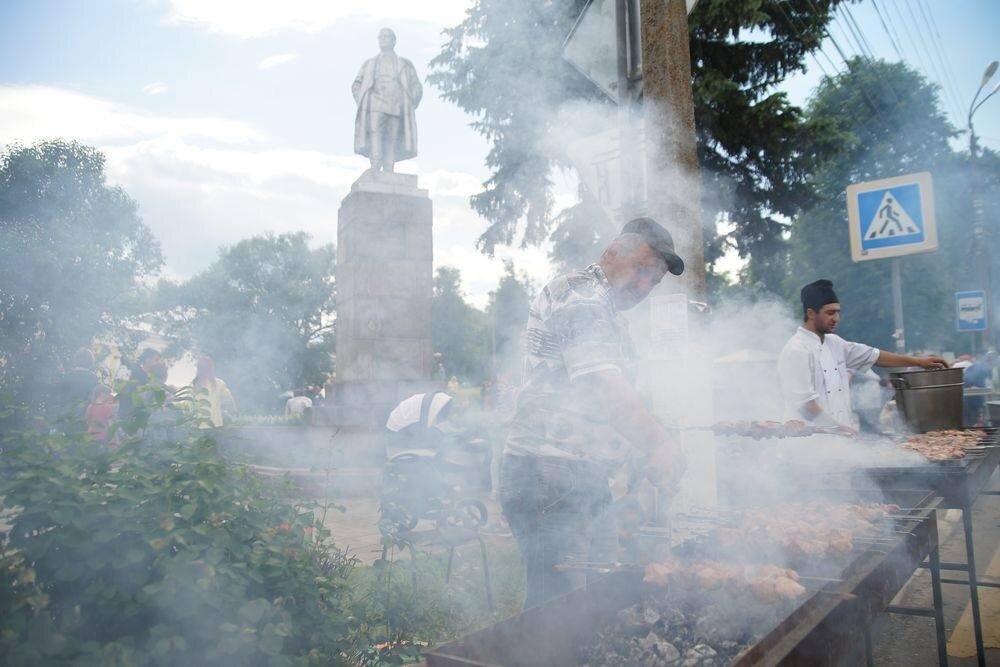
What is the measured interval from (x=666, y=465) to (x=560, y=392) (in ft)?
1.86

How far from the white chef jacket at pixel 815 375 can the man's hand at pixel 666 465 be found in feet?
8.81

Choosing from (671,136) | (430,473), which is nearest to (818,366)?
(671,136)

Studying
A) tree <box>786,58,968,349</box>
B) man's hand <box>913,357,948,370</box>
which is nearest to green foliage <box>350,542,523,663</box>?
man's hand <box>913,357,948,370</box>

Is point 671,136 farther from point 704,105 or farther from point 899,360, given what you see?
point 704,105

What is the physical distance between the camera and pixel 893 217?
6113 millimetres

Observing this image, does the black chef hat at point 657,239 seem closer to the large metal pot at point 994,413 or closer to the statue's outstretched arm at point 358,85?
the large metal pot at point 994,413

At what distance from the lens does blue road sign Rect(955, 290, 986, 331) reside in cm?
1273

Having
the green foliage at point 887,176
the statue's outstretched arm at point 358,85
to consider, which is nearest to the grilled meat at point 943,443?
the statue's outstretched arm at point 358,85

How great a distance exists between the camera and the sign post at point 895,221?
235 inches

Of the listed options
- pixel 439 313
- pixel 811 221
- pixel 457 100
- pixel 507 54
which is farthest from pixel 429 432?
pixel 439 313

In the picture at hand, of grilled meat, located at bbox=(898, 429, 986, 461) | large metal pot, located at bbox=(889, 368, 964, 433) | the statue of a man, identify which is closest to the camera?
grilled meat, located at bbox=(898, 429, 986, 461)

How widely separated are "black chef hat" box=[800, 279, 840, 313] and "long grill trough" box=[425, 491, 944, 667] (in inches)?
101

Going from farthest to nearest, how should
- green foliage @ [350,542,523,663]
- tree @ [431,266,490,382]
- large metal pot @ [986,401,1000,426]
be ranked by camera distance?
tree @ [431,266,490,382] < large metal pot @ [986,401,1000,426] < green foliage @ [350,542,523,663]

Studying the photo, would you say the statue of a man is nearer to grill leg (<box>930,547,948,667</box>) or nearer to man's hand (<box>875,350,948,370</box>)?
man's hand (<box>875,350,948,370</box>)
